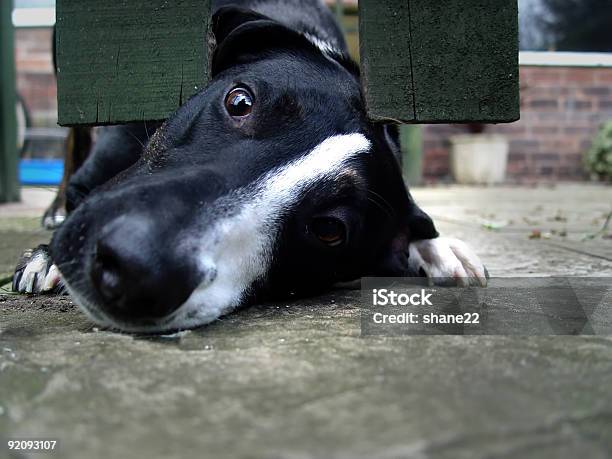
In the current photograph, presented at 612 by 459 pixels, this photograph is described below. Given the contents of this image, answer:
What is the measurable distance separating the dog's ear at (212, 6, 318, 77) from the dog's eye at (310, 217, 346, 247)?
62cm

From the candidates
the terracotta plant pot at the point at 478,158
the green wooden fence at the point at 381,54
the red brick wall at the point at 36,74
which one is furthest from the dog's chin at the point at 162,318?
the red brick wall at the point at 36,74

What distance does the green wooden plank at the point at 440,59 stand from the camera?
1938mm

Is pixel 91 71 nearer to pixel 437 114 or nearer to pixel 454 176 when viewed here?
pixel 437 114

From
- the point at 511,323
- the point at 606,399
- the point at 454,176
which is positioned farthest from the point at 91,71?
the point at 454,176

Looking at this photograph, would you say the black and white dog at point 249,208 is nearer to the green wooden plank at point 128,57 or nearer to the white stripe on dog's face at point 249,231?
the white stripe on dog's face at point 249,231

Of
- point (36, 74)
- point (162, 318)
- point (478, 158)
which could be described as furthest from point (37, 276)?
point (36, 74)

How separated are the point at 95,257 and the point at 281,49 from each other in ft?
3.34

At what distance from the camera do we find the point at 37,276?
1877 millimetres

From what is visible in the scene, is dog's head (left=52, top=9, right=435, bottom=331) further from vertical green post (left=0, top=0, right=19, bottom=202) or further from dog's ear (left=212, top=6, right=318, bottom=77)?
vertical green post (left=0, top=0, right=19, bottom=202)

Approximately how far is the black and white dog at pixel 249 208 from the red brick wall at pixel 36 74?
8.23 metres

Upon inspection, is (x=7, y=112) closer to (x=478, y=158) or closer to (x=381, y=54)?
(x=381, y=54)

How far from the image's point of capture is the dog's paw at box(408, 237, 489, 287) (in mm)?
2041

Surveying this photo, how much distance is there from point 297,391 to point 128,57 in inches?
57.9

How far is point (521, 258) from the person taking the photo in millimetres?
2553
